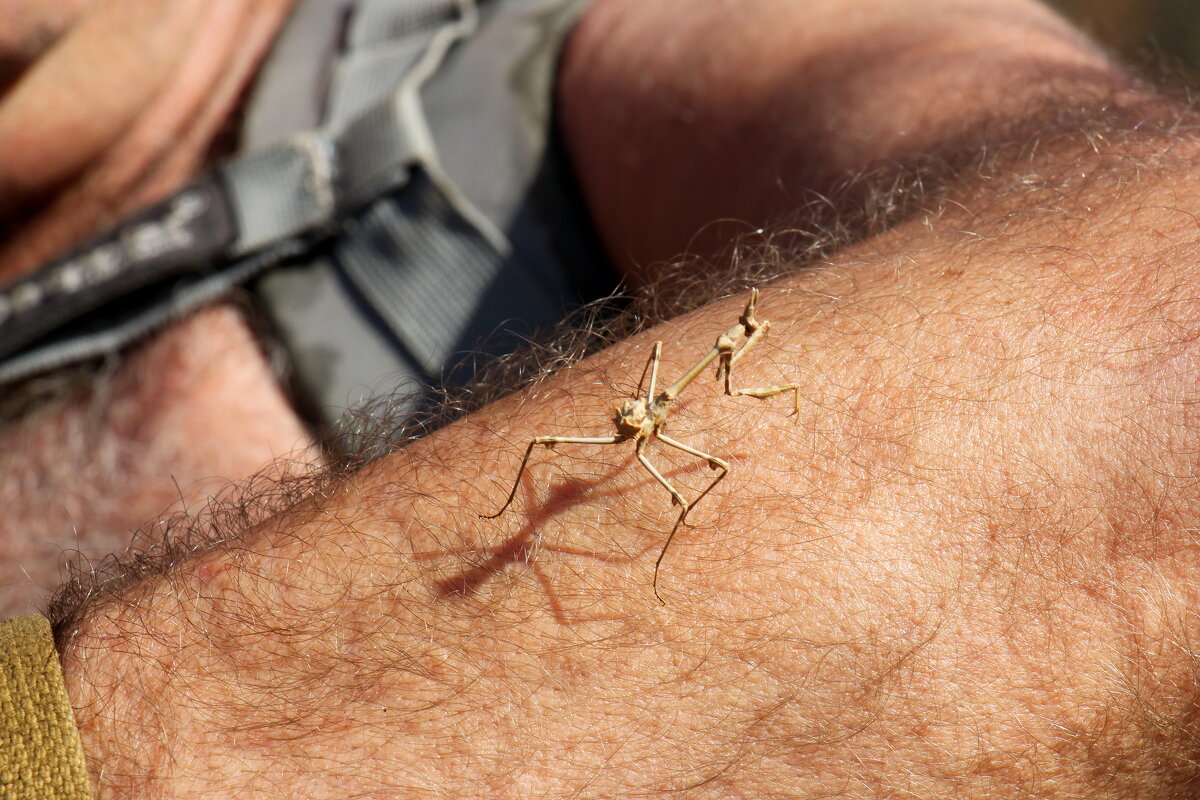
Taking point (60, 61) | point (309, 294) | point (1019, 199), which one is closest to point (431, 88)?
point (309, 294)

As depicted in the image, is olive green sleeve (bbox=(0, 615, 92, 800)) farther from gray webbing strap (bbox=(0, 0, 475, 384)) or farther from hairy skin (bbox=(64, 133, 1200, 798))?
gray webbing strap (bbox=(0, 0, 475, 384))

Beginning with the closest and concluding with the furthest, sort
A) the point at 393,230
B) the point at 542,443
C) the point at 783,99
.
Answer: the point at 542,443 < the point at 783,99 < the point at 393,230

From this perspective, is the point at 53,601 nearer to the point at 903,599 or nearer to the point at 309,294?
the point at 309,294

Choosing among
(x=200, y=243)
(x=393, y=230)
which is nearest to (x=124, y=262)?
(x=200, y=243)

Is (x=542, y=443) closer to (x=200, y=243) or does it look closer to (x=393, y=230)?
(x=393, y=230)

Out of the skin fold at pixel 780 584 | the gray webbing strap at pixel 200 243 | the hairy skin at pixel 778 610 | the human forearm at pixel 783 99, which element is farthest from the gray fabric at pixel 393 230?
the hairy skin at pixel 778 610
